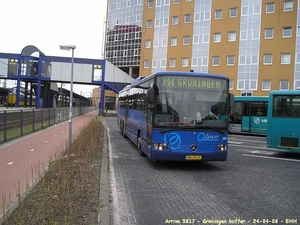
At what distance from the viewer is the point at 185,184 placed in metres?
7.29

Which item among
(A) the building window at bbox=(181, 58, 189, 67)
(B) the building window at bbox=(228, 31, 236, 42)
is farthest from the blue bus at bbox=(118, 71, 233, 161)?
(A) the building window at bbox=(181, 58, 189, 67)

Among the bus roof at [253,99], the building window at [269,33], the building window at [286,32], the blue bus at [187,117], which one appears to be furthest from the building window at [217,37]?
the blue bus at [187,117]

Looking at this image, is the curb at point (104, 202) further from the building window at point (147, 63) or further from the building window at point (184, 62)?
the building window at point (147, 63)

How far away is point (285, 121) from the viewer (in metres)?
12.2

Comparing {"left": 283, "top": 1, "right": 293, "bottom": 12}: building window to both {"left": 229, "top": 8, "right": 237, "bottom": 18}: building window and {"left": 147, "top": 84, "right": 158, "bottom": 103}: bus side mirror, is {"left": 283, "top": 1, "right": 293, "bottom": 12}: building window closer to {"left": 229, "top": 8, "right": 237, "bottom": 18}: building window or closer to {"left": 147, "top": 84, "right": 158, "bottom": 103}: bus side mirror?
{"left": 229, "top": 8, "right": 237, "bottom": 18}: building window

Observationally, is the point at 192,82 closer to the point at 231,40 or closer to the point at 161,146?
the point at 161,146

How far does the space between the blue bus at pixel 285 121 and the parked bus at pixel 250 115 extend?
9477 millimetres

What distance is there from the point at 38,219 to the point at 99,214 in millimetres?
955

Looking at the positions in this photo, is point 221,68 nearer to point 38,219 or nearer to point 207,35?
point 207,35

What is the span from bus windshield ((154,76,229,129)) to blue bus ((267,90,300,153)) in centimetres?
455

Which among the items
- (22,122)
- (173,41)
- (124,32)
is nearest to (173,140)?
(22,122)

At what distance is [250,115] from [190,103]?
15.7 m

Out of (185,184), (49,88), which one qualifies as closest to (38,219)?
(185,184)

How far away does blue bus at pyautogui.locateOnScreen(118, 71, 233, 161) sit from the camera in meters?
8.68
